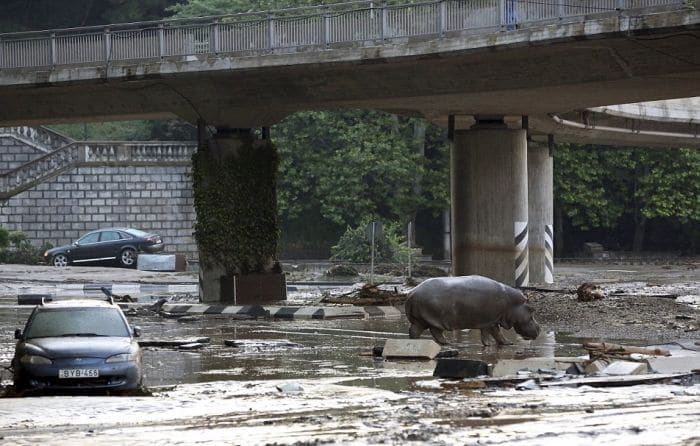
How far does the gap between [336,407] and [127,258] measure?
44.2 m

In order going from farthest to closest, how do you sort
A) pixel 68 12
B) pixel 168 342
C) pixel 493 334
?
1. pixel 68 12
2. pixel 168 342
3. pixel 493 334

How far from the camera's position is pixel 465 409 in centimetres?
1559

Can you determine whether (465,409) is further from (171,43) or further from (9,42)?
(9,42)

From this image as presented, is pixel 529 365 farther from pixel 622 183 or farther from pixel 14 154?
pixel 14 154

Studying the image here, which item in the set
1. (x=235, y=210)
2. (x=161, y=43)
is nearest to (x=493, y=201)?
(x=235, y=210)

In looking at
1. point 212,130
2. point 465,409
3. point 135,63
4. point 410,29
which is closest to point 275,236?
point 212,130

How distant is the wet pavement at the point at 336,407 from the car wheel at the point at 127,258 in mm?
34447

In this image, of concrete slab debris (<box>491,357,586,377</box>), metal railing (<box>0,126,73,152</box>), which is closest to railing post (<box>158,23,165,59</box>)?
concrete slab debris (<box>491,357,586,377</box>)

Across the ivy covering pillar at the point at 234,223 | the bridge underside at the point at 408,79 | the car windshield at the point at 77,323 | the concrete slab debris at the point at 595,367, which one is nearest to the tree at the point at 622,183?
the bridge underside at the point at 408,79

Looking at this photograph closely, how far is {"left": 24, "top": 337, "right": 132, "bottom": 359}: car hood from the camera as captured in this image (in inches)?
727

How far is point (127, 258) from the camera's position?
59719 millimetres

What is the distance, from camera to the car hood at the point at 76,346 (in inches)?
727

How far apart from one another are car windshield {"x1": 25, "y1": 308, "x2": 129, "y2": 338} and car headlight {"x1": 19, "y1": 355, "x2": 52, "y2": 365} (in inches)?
31.9

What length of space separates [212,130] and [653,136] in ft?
66.4
